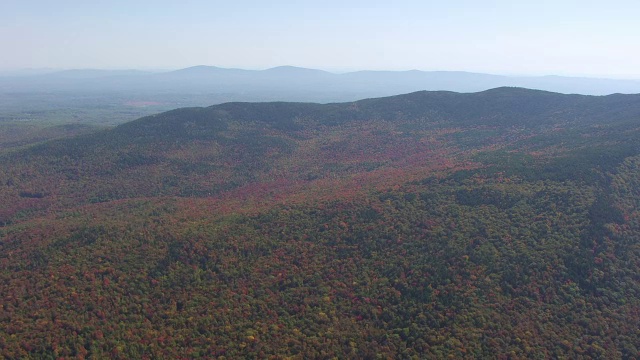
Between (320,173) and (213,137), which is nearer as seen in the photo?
(320,173)

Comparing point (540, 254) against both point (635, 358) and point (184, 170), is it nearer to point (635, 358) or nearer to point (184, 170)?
point (635, 358)

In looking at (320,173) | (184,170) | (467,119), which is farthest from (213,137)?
(467,119)

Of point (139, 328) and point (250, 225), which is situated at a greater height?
point (250, 225)

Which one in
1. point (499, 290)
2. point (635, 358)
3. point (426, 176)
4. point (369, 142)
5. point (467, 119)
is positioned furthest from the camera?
point (467, 119)

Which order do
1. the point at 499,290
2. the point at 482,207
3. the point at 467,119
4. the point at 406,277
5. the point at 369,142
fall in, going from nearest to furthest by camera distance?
1. the point at 499,290
2. the point at 406,277
3. the point at 482,207
4. the point at 369,142
5. the point at 467,119

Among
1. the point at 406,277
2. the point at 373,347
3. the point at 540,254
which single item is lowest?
the point at 373,347

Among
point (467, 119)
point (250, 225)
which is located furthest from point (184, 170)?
point (467, 119)
